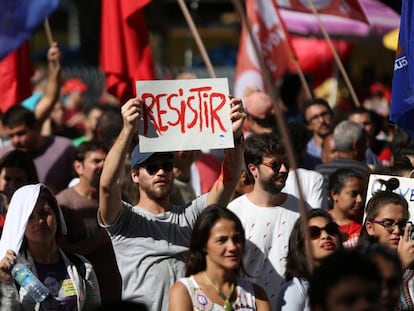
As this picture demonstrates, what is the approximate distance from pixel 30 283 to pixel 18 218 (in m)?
0.40

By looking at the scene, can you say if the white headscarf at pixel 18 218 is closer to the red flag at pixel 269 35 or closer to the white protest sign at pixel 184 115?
the white protest sign at pixel 184 115

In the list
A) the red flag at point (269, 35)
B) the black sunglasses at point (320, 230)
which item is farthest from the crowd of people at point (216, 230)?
the red flag at point (269, 35)

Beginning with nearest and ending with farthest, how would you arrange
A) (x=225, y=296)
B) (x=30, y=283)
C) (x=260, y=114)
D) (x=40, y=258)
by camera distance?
1. (x=225, y=296)
2. (x=30, y=283)
3. (x=40, y=258)
4. (x=260, y=114)

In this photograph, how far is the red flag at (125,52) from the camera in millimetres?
11531

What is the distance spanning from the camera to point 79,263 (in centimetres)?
754

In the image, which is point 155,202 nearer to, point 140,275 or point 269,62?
point 140,275

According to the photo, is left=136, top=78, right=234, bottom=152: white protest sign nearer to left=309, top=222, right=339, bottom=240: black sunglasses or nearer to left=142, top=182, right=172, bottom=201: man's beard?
left=142, top=182, right=172, bottom=201: man's beard

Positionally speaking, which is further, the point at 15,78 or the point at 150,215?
the point at 15,78

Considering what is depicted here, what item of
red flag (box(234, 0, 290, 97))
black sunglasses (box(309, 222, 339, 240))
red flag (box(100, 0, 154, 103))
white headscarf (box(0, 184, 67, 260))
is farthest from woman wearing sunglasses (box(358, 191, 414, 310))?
red flag (box(234, 0, 290, 97))

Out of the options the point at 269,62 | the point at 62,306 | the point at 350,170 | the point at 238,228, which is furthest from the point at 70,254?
the point at 269,62

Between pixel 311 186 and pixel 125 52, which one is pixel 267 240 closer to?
pixel 311 186

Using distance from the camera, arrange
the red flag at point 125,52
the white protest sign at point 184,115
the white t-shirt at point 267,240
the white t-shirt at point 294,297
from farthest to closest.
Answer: the red flag at point 125,52 < the white t-shirt at point 267,240 < the white protest sign at point 184,115 < the white t-shirt at point 294,297

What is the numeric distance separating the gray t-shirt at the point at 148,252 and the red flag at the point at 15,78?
179 inches

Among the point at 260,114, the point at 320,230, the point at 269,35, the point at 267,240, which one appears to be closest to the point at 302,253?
the point at 320,230
